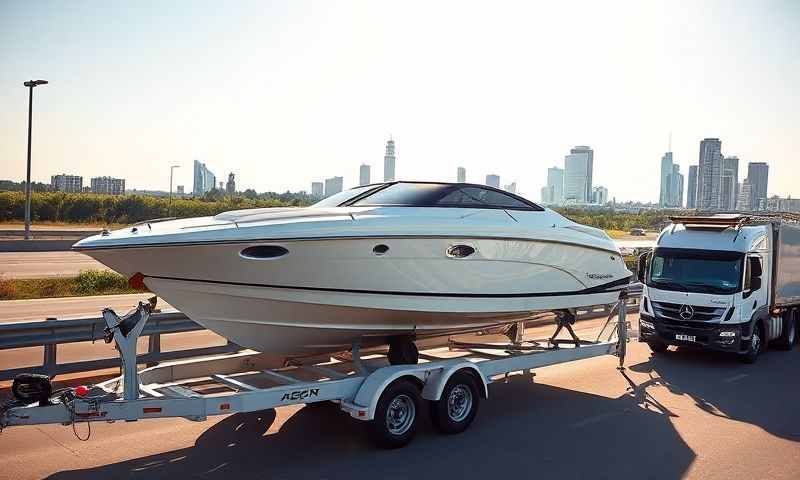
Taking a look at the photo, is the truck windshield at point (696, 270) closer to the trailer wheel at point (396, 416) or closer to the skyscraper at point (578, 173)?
the trailer wheel at point (396, 416)

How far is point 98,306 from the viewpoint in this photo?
51.6ft

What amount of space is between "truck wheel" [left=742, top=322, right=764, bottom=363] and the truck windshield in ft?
3.41

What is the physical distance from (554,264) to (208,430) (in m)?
4.56

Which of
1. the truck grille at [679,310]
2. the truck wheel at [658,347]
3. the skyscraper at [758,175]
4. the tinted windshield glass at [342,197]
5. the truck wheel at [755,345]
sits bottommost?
the truck wheel at [658,347]

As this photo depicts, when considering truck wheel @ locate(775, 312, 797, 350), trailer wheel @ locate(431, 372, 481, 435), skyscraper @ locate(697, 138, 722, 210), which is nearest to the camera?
trailer wheel @ locate(431, 372, 481, 435)

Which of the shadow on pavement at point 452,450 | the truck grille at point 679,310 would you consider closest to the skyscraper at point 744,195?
the truck grille at point 679,310

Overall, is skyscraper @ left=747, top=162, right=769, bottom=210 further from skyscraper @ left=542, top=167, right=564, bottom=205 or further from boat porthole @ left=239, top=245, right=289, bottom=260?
boat porthole @ left=239, top=245, right=289, bottom=260

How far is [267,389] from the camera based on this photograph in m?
6.41

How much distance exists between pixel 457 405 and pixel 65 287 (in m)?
14.4

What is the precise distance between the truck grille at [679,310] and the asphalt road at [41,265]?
16739 mm

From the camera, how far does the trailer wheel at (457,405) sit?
24.0ft

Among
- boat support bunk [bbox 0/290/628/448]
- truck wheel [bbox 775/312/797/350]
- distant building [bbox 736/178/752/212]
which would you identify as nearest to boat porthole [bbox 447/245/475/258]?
boat support bunk [bbox 0/290/628/448]

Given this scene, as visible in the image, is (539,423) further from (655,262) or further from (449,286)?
(655,262)

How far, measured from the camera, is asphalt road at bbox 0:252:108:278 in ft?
72.3
